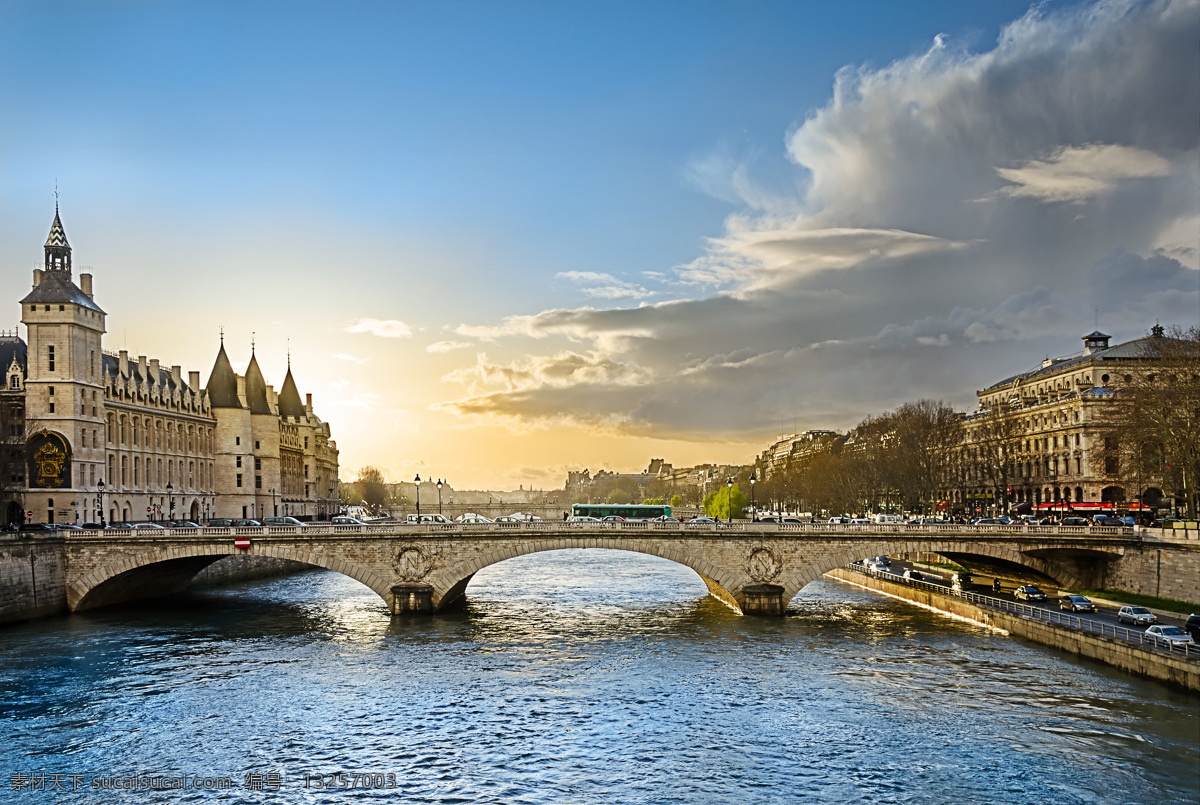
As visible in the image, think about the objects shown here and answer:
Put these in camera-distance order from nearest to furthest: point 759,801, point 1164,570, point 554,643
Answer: point 759,801
point 554,643
point 1164,570

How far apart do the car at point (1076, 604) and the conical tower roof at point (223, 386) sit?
311 feet

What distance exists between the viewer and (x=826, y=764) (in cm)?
3183

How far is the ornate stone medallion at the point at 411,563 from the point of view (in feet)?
197

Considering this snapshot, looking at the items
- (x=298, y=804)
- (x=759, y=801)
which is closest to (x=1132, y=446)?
(x=759, y=801)

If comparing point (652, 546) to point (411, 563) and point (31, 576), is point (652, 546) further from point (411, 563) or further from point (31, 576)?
point (31, 576)

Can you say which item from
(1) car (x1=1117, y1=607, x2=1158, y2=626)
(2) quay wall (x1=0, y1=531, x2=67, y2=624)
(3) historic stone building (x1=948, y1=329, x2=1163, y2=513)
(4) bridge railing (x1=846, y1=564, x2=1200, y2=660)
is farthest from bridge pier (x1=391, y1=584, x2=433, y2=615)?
(3) historic stone building (x1=948, y1=329, x2=1163, y2=513)

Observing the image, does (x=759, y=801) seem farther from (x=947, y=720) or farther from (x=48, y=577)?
(x=48, y=577)

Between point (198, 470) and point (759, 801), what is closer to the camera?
point (759, 801)

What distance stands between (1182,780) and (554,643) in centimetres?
2999

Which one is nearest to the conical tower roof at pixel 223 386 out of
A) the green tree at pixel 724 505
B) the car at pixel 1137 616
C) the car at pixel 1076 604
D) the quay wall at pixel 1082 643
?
the green tree at pixel 724 505

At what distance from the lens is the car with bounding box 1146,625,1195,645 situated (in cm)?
3997

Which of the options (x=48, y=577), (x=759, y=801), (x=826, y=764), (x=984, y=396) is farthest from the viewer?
(x=984, y=396)

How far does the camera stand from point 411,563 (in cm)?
6012

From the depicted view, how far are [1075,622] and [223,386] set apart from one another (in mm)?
99099
